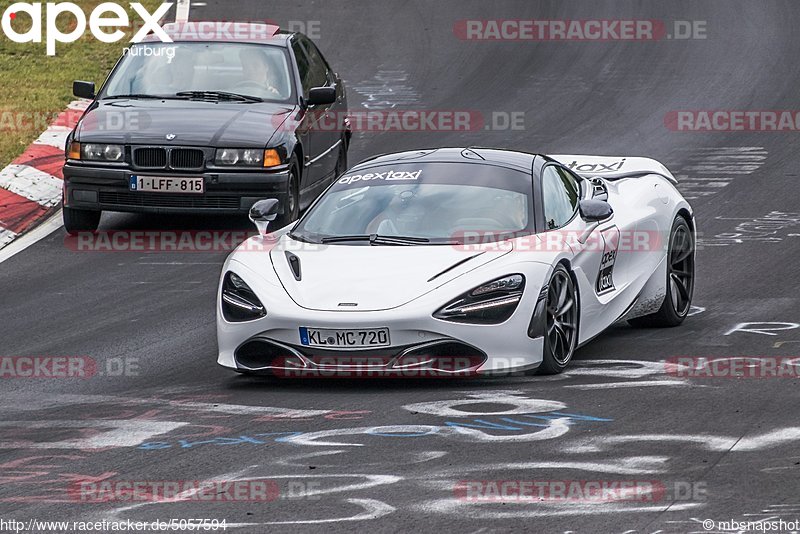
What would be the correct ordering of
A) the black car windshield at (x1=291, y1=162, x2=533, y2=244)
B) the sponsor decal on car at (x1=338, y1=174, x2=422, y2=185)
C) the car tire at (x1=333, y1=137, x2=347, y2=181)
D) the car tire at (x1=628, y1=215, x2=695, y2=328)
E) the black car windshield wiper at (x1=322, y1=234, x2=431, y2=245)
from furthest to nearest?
the car tire at (x1=333, y1=137, x2=347, y2=181) < the car tire at (x1=628, y1=215, x2=695, y2=328) < the sponsor decal on car at (x1=338, y1=174, x2=422, y2=185) < the black car windshield at (x1=291, y1=162, x2=533, y2=244) < the black car windshield wiper at (x1=322, y1=234, x2=431, y2=245)

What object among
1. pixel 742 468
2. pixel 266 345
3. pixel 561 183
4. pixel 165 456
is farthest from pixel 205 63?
pixel 742 468

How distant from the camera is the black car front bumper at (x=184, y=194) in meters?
14.3

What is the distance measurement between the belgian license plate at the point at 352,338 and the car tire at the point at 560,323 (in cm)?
97

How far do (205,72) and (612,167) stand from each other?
4760 mm

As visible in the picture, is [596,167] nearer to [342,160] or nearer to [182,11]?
[342,160]

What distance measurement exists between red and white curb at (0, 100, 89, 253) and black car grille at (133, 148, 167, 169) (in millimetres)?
1482

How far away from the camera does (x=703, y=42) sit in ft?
77.5

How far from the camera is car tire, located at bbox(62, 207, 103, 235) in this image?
14.9 meters

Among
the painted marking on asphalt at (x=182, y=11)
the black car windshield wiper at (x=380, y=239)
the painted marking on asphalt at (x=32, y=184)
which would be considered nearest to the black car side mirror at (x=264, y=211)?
the black car windshield wiper at (x=380, y=239)

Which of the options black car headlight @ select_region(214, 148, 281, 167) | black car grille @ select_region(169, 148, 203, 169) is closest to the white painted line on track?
black car grille @ select_region(169, 148, 203, 169)

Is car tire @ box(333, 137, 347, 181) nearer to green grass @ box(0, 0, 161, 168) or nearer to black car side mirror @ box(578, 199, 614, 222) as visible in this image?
green grass @ box(0, 0, 161, 168)

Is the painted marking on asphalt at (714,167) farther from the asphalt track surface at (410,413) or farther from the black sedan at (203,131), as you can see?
the black sedan at (203,131)

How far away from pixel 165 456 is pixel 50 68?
48.0ft

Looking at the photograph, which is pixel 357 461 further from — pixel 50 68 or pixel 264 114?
pixel 50 68
